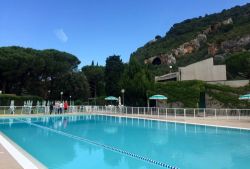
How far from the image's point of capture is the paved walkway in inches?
271

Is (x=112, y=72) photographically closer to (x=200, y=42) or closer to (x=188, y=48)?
(x=188, y=48)

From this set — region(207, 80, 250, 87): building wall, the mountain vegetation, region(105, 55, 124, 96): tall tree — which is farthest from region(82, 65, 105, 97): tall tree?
region(207, 80, 250, 87): building wall

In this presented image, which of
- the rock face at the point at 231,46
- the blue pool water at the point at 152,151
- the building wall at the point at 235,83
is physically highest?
the rock face at the point at 231,46

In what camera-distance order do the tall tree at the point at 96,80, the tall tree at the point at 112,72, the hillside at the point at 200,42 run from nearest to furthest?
the tall tree at the point at 112,72
the tall tree at the point at 96,80
the hillside at the point at 200,42

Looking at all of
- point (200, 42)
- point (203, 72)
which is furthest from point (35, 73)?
point (200, 42)

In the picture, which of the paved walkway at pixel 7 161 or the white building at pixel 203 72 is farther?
the white building at pixel 203 72

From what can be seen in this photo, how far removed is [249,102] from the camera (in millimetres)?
26500

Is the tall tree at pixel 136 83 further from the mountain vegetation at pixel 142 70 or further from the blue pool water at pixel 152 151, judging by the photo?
the blue pool water at pixel 152 151

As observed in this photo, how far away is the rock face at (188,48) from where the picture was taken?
83562mm

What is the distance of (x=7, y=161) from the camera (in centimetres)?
752

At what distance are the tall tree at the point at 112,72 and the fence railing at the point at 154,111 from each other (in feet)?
31.5

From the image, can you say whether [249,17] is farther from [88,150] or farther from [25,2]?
[88,150]

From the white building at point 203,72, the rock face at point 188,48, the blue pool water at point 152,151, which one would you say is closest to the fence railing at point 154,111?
the blue pool water at point 152,151

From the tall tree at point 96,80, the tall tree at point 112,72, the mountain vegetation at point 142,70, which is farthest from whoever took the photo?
the tall tree at point 96,80
